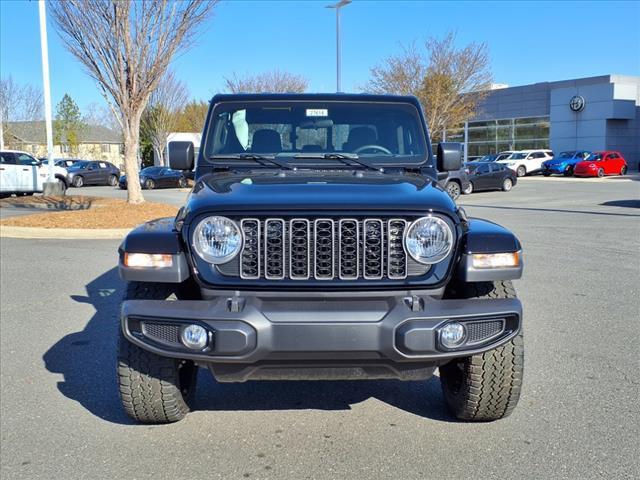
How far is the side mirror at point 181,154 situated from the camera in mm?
4707

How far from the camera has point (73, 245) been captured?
11.2 metres

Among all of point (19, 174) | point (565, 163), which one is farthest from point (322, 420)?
point (565, 163)

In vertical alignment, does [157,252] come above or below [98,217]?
above

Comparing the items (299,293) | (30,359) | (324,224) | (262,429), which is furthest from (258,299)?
(30,359)

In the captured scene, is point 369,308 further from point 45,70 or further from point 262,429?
point 45,70

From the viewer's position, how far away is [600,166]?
125 feet

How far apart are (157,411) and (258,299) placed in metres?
1.04

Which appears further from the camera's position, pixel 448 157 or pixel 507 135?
pixel 507 135

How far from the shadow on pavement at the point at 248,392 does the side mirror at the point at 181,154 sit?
158 cm

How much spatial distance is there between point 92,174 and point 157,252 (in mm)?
34931

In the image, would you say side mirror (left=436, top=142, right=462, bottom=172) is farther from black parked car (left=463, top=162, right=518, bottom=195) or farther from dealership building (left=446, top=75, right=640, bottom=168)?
dealership building (left=446, top=75, right=640, bottom=168)

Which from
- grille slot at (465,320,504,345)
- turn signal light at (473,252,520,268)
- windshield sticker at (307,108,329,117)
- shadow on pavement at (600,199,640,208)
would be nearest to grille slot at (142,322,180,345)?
grille slot at (465,320,504,345)

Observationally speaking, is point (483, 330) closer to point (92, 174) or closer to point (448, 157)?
point (448, 157)

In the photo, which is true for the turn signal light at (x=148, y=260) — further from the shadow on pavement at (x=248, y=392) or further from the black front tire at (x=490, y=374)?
the black front tire at (x=490, y=374)
